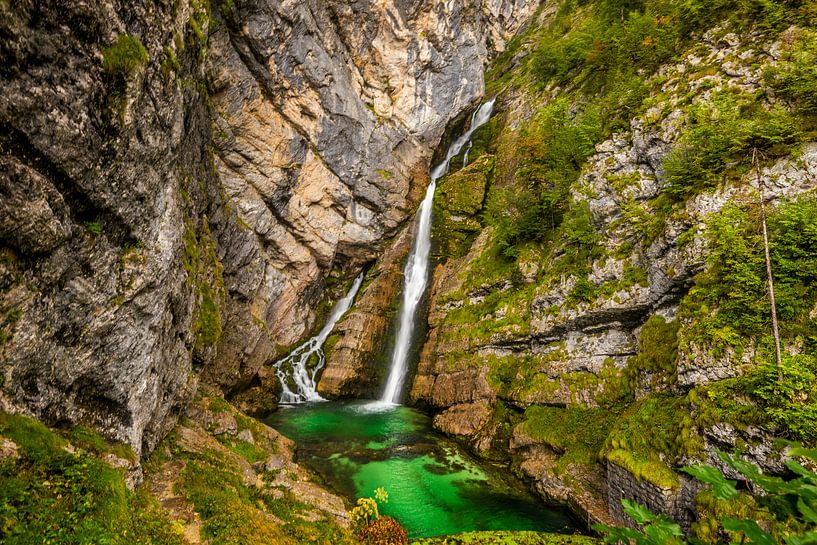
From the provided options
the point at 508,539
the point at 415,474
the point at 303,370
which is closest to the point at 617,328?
the point at 508,539

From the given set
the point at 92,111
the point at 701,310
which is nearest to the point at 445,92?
the point at 701,310

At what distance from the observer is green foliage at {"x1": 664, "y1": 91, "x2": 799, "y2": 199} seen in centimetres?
1252

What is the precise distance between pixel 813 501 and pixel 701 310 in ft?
A: 40.9

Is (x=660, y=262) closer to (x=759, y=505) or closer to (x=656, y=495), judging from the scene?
(x=656, y=495)

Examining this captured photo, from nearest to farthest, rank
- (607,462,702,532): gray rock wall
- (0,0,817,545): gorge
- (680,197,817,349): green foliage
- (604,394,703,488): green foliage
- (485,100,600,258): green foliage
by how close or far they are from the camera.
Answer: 1. (0,0,817,545): gorge
2. (607,462,702,532): gray rock wall
3. (680,197,817,349): green foliage
4. (604,394,703,488): green foliage
5. (485,100,600,258): green foliage

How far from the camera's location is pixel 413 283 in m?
28.5

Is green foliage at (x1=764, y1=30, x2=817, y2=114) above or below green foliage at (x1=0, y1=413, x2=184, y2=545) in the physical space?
above

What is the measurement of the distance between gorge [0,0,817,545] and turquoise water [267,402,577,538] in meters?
0.14

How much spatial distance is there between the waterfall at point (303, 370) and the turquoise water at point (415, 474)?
3385 mm

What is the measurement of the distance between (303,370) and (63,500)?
20.4m

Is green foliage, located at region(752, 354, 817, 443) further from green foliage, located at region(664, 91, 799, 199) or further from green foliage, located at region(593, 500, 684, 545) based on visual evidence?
green foliage, located at region(593, 500, 684, 545)

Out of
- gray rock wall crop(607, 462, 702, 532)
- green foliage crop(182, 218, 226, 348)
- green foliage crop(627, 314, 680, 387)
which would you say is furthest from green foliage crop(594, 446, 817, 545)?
green foliage crop(182, 218, 226, 348)

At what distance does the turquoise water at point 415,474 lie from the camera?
12211 mm

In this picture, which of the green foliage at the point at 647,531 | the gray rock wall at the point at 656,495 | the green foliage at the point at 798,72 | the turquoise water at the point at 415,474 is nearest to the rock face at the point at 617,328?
the gray rock wall at the point at 656,495
